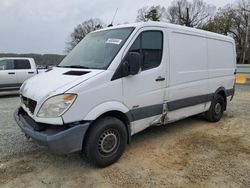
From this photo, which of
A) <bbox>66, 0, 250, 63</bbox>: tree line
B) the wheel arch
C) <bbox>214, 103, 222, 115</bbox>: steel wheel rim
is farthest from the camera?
<bbox>66, 0, 250, 63</bbox>: tree line

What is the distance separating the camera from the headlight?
3789mm

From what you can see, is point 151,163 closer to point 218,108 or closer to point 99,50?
point 99,50

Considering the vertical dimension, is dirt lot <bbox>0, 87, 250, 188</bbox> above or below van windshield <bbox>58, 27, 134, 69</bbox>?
below

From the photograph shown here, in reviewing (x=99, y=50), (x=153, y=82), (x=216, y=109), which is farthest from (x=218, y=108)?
(x=99, y=50)

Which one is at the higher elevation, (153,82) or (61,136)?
(153,82)

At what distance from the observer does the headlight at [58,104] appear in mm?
3789

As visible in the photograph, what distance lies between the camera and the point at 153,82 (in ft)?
16.0

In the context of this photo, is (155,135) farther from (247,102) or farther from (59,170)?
(247,102)

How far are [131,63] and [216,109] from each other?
3.54m

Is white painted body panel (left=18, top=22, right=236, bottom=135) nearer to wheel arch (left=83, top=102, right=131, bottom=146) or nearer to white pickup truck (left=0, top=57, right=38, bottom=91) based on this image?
wheel arch (left=83, top=102, right=131, bottom=146)

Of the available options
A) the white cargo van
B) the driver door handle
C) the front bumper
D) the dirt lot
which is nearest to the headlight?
the white cargo van

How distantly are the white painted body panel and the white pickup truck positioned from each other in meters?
8.49

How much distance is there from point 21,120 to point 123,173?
190cm

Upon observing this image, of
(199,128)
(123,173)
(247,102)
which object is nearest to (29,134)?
(123,173)
